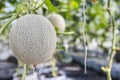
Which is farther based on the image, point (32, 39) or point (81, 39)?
point (81, 39)

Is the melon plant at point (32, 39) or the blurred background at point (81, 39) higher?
the melon plant at point (32, 39)

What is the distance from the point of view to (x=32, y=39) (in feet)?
2.04

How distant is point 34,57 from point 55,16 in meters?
0.40

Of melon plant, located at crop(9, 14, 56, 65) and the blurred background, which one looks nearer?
melon plant, located at crop(9, 14, 56, 65)

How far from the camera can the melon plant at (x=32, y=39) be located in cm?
62

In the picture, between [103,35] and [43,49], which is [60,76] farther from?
[103,35]

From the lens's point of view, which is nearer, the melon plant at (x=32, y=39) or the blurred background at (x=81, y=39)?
the melon plant at (x=32, y=39)

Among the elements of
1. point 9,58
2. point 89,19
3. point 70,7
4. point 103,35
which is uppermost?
point 70,7

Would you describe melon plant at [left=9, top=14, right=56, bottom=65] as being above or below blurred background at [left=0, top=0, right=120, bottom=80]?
above

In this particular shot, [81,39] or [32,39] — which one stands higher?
[32,39]

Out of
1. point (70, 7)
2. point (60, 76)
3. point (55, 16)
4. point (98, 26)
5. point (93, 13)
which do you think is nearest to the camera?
point (55, 16)

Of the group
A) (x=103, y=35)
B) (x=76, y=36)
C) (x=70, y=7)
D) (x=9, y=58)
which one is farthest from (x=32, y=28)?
(x=9, y=58)

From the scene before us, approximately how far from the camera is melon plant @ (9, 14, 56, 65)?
0.62 meters

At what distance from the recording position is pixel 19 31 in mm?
631
